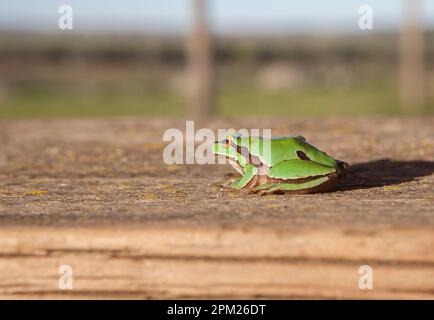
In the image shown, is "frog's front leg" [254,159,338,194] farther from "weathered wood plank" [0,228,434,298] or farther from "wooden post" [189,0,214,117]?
"wooden post" [189,0,214,117]

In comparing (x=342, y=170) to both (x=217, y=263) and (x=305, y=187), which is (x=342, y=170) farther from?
(x=217, y=263)

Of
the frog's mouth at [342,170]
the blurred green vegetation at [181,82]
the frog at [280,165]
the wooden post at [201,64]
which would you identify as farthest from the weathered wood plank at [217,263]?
the blurred green vegetation at [181,82]

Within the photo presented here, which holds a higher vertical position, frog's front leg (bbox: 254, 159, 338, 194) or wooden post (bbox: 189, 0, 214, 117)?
wooden post (bbox: 189, 0, 214, 117)

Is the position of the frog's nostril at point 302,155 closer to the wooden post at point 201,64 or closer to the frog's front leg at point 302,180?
the frog's front leg at point 302,180

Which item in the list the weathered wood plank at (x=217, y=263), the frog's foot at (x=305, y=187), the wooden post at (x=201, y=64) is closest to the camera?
the weathered wood plank at (x=217, y=263)

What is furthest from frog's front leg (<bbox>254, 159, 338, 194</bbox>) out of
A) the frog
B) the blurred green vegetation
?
the blurred green vegetation

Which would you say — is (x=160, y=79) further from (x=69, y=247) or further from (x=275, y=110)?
(x=69, y=247)

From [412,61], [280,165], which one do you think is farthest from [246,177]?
[412,61]
